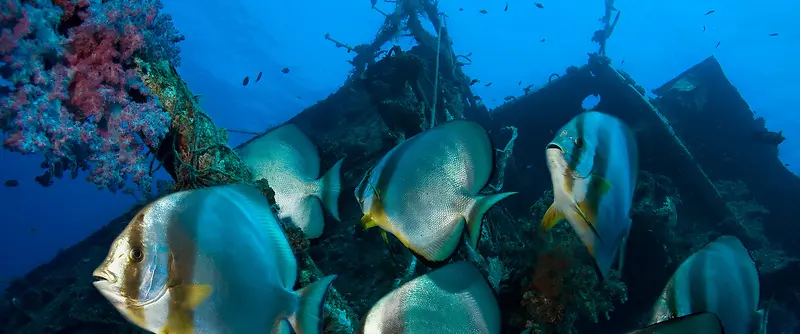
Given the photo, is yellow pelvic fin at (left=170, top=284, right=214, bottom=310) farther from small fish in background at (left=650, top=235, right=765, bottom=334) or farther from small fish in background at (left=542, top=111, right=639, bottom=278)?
small fish in background at (left=650, top=235, right=765, bottom=334)

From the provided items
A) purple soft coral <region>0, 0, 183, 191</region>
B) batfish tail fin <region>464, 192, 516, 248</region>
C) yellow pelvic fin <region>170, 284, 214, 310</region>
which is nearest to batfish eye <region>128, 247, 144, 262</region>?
yellow pelvic fin <region>170, 284, 214, 310</region>

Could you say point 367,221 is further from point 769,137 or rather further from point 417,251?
point 769,137

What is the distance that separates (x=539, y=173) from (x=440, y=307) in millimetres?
10568

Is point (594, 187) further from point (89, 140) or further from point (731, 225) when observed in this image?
point (731, 225)

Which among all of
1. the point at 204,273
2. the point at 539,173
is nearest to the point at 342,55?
the point at 539,173

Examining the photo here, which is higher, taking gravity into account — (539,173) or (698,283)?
(698,283)

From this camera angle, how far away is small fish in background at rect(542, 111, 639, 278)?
1.45m

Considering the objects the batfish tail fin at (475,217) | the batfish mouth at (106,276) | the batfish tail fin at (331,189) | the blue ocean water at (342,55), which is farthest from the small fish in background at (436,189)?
the blue ocean water at (342,55)

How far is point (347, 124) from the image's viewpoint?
10.9 m

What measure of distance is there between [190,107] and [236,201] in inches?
72.2

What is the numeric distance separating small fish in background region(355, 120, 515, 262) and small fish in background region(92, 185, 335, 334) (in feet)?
1.40

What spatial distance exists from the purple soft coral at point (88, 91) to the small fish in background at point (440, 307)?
83.9 inches

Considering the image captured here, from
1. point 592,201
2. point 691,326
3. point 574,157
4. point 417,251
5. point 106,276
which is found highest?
point 574,157

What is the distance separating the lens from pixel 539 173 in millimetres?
11367
